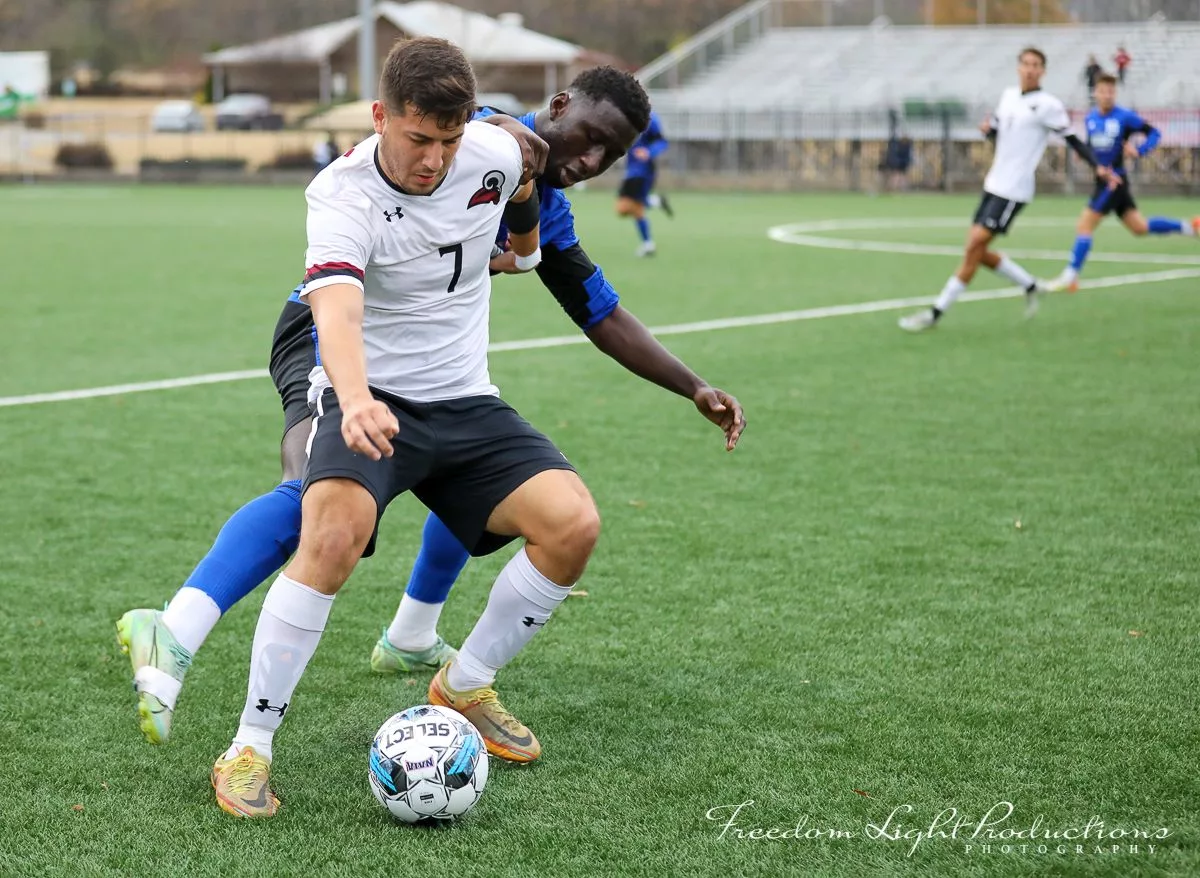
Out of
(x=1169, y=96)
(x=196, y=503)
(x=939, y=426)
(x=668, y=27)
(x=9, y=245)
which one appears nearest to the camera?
(x=196, y=503)

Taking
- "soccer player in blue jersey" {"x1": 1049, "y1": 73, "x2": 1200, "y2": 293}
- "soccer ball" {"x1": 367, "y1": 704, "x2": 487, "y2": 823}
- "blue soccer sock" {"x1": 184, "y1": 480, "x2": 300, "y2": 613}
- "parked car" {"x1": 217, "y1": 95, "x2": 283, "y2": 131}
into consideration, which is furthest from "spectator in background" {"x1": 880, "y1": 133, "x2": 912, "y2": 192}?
"soccer ball" {"x1": 367, "y1": 704, "x2": 487, "y2": 823}

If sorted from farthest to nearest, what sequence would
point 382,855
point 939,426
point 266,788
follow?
point 939,426, point 266,788, point 382,855

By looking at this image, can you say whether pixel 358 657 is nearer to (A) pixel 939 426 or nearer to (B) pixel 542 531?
(B) pixel 542 531

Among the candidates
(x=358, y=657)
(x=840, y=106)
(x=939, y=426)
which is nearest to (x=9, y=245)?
(x=939, y=426)

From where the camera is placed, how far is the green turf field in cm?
339

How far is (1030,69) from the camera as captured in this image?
12.4 m

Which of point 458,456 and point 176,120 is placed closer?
point 458,456

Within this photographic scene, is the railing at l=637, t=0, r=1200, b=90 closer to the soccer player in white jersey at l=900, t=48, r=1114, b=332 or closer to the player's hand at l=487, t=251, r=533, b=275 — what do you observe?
the soccer player in white jersey at l=900, t=48, r=1114, b=332

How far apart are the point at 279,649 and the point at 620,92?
1.80m

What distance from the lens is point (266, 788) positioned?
3494 millimetres

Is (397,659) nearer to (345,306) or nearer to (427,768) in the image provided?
(427,768)

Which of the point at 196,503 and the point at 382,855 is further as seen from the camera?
the point at 196,503

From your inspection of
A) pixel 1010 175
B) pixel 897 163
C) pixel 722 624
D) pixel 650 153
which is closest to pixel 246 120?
pixel 897 163

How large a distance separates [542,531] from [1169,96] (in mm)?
36482
